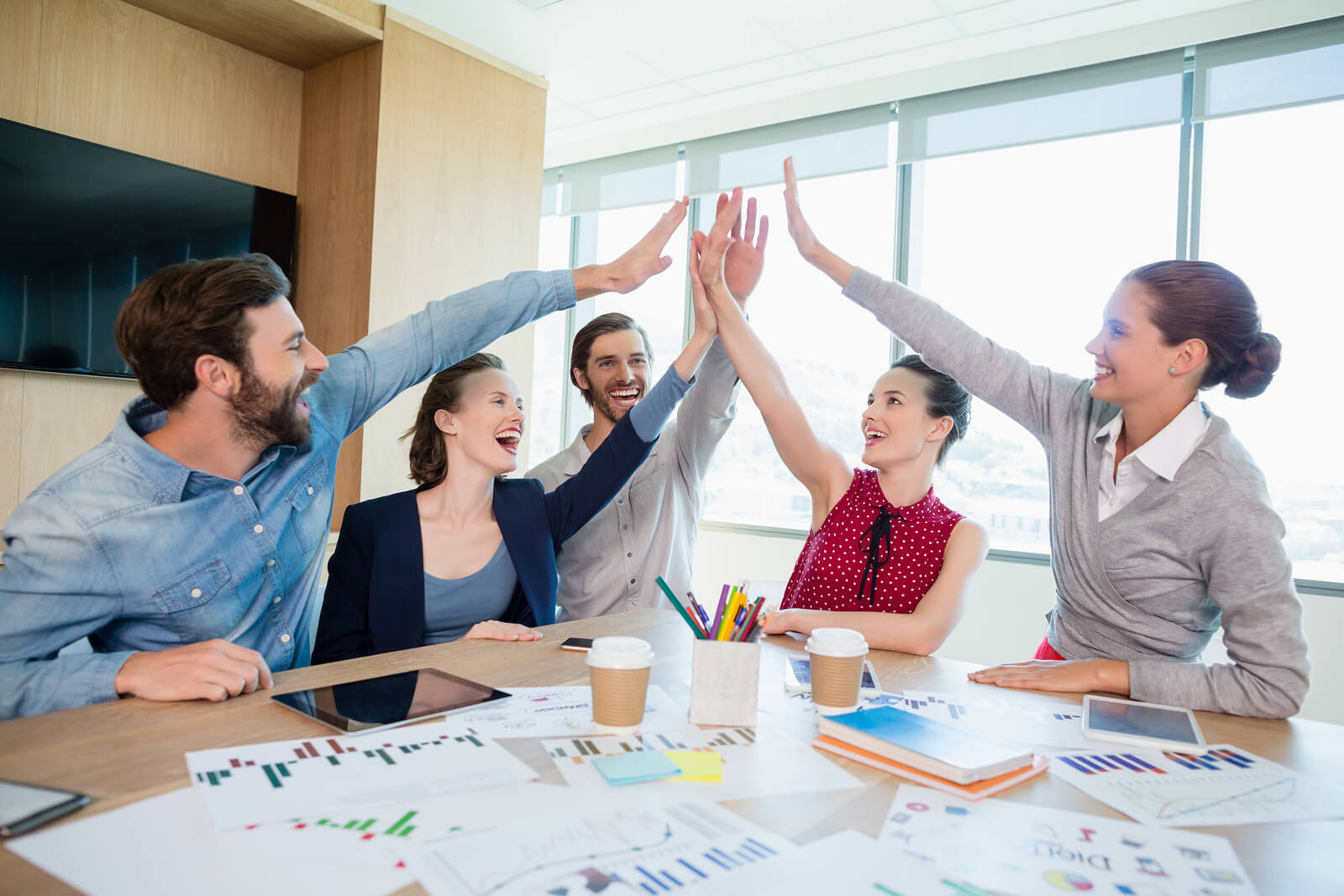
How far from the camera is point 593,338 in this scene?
Result: 245cm

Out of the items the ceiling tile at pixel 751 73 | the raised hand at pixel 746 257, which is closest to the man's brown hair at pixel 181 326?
the raised hand at pixel 746 257

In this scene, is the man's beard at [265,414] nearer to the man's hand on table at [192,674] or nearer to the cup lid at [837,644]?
the man's hand on table at [192,674]

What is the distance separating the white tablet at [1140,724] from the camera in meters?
1.05

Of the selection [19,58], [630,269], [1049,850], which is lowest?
[1049,850]

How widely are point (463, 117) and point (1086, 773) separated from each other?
3728mm

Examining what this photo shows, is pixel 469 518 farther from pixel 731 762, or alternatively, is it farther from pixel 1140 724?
pixel 1140 724

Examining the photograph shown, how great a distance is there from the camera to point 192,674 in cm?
107

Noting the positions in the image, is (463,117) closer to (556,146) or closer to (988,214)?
(556,146)

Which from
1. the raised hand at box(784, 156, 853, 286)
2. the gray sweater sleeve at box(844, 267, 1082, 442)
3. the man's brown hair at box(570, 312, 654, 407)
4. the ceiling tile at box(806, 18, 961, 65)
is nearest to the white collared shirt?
the gray sweater sleeve at box(844, 267, 1082, 442)

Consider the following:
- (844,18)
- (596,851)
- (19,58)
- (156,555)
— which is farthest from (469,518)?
(844,18)

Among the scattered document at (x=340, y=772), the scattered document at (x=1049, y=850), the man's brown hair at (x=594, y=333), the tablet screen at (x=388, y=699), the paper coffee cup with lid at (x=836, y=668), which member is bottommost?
the scattered document at (x=1049, y=850)

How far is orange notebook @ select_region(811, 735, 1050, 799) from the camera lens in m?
0.87

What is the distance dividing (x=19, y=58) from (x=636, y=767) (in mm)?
3420

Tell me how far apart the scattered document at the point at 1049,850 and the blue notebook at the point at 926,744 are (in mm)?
32
